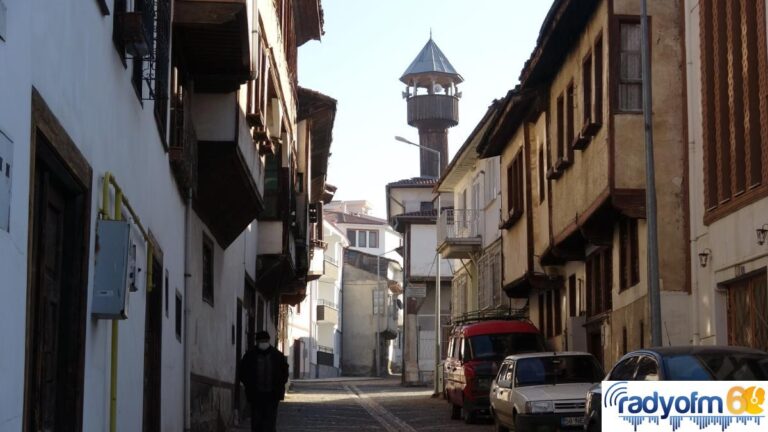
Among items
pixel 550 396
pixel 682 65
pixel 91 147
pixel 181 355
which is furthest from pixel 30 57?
pixel 682 65

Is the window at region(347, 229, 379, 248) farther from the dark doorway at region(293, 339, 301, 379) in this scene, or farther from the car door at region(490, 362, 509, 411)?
the car door at region(490, 362, 509, 411)

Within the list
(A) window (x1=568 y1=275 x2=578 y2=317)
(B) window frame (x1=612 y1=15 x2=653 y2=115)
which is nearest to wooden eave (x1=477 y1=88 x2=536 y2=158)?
(A) window (x1=568 y1=275 x2=578 y2=317)

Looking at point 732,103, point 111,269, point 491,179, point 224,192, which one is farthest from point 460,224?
point 111,269

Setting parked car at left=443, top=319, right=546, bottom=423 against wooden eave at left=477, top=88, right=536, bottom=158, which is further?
wooden eave at left=477, top=88, right=536, bottom=158

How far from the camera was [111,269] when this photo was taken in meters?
10.4

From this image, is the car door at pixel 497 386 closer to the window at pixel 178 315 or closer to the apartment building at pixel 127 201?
the apartment building at pixel 127 201

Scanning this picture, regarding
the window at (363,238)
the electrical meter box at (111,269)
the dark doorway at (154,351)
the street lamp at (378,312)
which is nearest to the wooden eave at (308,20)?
the dark doorway at (154,351)

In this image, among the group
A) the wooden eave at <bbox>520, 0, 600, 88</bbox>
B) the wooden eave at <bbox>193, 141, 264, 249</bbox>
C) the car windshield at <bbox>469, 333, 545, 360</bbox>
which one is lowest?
the car windshield at <bbox>469, 333, 545, 360</bbox>

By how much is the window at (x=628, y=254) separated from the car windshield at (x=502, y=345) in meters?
5.08

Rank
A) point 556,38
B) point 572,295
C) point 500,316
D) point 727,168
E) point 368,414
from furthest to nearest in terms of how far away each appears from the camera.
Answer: point 500,316
point 368,414
point 572,295
point 556,38
point 727,168

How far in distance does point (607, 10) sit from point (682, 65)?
1.75 meters

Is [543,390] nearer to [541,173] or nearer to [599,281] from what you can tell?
[599,281]

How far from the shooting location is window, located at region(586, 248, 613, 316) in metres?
25.8

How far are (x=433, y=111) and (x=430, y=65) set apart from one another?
4.27 m
